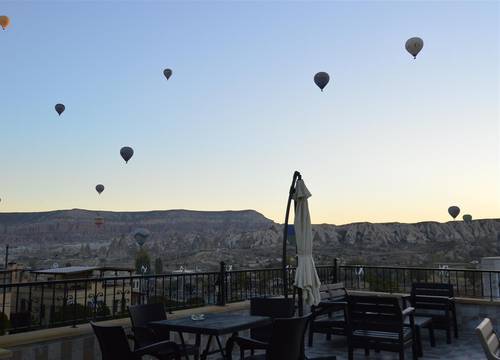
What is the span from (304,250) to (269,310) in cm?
103

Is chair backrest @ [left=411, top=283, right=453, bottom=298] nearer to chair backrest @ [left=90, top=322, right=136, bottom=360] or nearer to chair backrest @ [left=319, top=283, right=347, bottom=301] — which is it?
chair backrest @ [left=319, top=283, right=347, bottom=301]

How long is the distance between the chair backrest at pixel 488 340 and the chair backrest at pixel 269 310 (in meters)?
2.34

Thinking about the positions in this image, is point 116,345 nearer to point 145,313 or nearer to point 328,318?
point 145,313

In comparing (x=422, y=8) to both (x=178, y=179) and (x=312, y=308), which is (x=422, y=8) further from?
(x=178, y=179)

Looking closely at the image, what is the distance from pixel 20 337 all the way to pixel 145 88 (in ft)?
46.2

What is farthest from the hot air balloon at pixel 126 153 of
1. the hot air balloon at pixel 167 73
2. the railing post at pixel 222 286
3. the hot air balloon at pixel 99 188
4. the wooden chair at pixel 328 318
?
the wooden chair at pixel 328 318

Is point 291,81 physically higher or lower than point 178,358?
higher

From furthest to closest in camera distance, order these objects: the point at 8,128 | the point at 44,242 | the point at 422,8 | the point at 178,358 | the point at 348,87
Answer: the point at 44,242
the point at 8,128
the point at 348,87
the point at 422,8
the point at 178,358

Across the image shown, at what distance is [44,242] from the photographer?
239 ft

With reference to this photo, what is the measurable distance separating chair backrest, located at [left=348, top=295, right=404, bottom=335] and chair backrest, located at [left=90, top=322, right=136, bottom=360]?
310cm

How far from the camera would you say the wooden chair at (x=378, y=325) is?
17.6ft

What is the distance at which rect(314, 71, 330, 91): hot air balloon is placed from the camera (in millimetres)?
13914

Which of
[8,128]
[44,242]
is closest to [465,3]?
[8,128]

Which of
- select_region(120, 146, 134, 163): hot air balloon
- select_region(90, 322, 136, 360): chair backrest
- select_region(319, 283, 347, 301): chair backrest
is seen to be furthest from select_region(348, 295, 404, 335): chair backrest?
select_region(120, 146, 134, 163): hot air balloon
